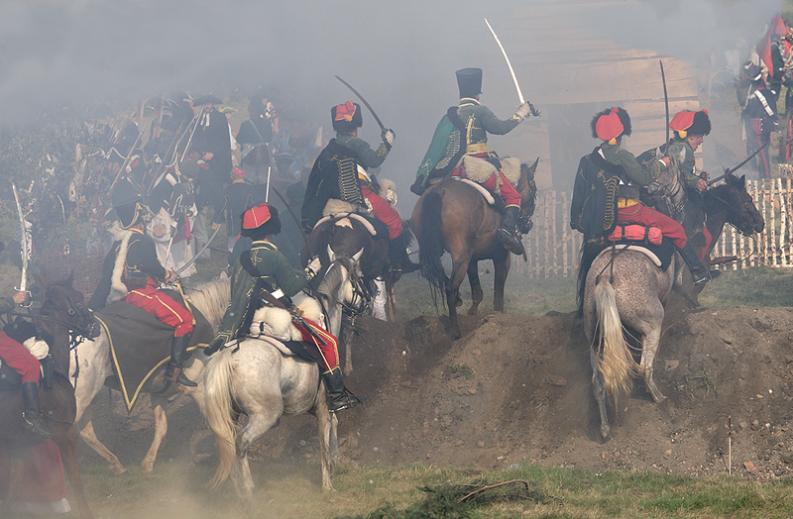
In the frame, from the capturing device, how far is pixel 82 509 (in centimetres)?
1127

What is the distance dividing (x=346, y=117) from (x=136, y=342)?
4775 mm

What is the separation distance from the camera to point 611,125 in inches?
534

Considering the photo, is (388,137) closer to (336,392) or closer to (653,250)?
(653,250)

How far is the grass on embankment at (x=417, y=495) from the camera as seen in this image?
31.3 ft

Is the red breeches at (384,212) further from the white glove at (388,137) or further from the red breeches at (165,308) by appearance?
the red breeches at (165,308)

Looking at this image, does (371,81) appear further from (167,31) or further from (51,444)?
(51,444)

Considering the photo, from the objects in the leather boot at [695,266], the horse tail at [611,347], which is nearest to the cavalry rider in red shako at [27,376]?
the horse tail at [611,347]

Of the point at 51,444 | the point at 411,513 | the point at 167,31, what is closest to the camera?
the point at 411,513

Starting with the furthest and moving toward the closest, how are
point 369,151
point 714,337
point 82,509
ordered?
point 369,151 < point 714,337 < point 82,509

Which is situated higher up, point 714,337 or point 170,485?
point 714,337

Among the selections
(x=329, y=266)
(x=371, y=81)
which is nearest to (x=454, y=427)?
(x=329, y=266)

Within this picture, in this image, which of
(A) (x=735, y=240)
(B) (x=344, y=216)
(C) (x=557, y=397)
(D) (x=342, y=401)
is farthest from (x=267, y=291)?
(A) (x=735, y=240)

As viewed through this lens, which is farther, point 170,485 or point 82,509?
point 170,485

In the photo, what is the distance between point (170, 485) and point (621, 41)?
2087 cm
